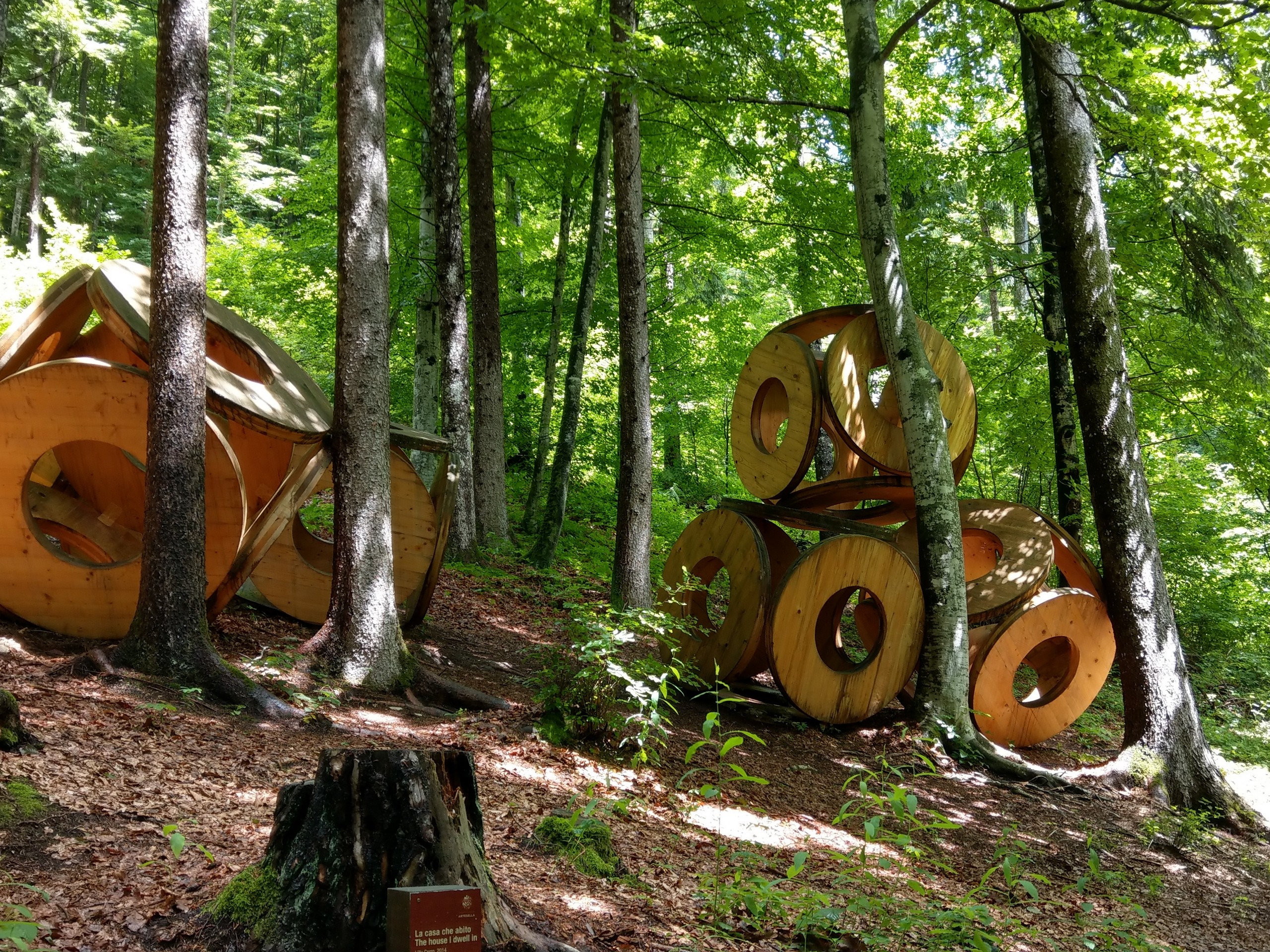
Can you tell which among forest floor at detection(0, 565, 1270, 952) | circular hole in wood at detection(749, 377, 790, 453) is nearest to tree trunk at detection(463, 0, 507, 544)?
circular hole in wood at detection(749, 377, 790, 453)

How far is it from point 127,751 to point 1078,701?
840 cm

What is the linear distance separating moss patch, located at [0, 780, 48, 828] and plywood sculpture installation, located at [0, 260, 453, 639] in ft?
10.4

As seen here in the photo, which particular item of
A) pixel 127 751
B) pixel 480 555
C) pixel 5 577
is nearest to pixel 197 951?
pixel 127 751

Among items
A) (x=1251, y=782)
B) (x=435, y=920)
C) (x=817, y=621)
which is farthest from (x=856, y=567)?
(x=435, y=920)

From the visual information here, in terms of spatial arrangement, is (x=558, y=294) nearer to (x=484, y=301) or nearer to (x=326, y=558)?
(x=484, y=301)

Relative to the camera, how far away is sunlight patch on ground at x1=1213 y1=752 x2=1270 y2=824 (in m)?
8.70

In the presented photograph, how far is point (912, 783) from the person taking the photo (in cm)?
741

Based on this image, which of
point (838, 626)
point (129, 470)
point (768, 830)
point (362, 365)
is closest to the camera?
point (768, 830)

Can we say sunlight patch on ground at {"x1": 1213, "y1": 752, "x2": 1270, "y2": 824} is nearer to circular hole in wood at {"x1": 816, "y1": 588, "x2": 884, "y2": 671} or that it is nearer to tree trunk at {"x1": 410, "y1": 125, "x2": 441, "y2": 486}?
circular hole in wood at {"x1": 816, "y1": 588, "x2": 884, "y2": 671}

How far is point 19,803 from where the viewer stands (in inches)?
163

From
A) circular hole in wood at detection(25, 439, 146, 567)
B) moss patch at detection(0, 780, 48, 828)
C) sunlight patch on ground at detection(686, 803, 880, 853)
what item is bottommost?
sunlight patch on ground at detection(686, 803, 880, 853)

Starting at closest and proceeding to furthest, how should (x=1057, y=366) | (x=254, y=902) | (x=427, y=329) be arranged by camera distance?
(x=254, y=902), (x=1057, y=366), (x=427, y=329)

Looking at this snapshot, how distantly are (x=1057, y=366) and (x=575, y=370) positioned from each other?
23.5ft

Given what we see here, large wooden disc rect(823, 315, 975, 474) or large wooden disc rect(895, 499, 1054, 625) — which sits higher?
large wooden disc rect(823, 315, 975, 474)
